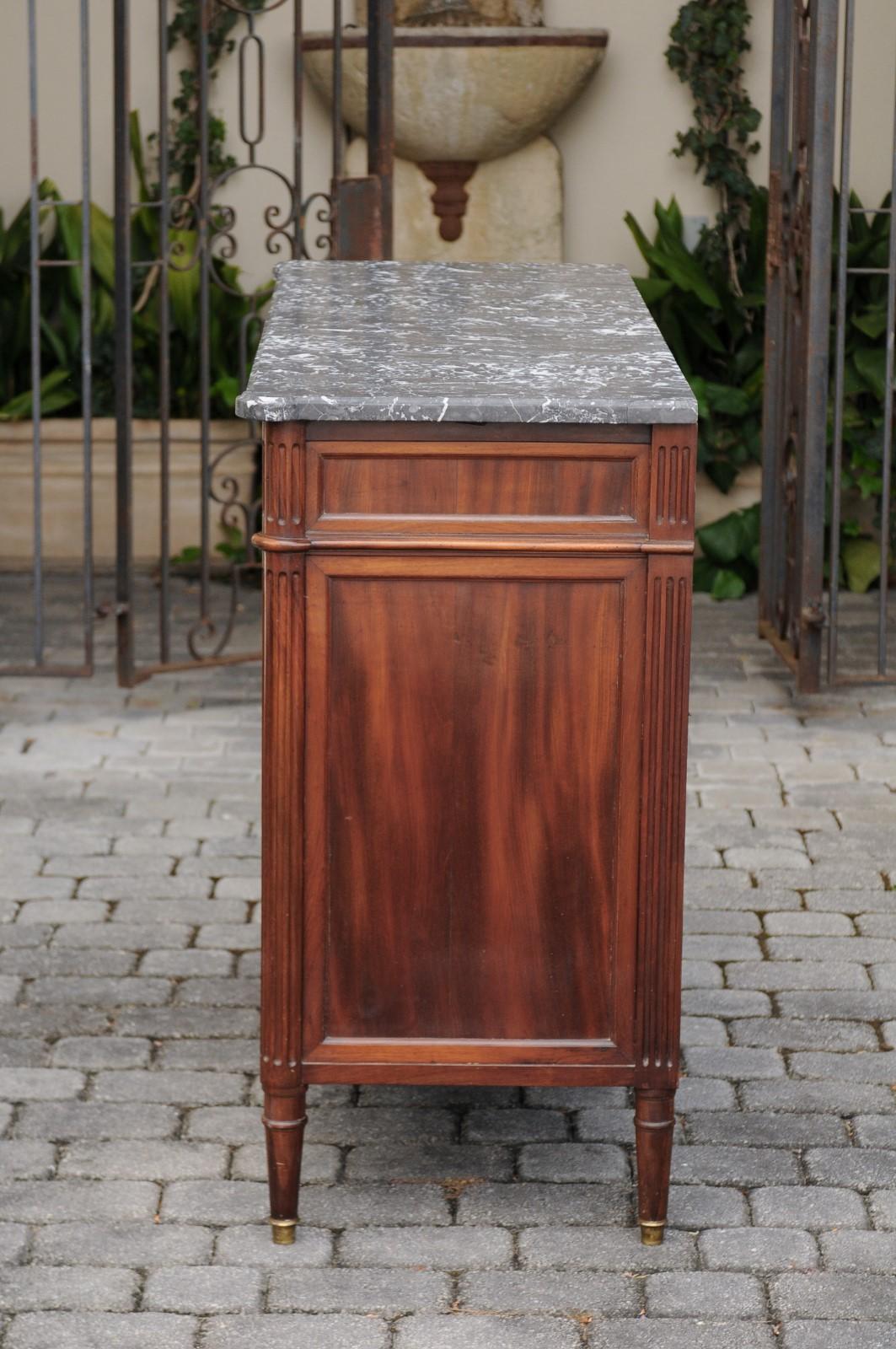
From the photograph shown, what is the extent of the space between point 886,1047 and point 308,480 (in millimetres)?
1628

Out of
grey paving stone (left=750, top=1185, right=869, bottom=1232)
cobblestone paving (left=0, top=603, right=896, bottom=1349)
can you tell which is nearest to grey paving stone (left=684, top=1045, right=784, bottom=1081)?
cobblestone paving (left=0, top=603, right=896, bottom=1349)

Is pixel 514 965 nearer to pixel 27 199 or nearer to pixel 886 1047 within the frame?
pixel 886 1047

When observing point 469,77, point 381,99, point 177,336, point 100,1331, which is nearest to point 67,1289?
point 100,1331

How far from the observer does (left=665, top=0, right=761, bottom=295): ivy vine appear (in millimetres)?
7848

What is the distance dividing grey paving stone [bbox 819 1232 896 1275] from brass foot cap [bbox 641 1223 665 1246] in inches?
9.4

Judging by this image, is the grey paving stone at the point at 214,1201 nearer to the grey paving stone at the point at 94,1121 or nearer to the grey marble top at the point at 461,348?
the grey paving stone at the point at 94,1121

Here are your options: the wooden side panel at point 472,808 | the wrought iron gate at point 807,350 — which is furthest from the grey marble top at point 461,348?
the wrought iron gate at point 807,350

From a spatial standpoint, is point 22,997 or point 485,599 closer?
point 485,599

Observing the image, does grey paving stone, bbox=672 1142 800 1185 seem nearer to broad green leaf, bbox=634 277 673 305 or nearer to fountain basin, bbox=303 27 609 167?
broad green leaf, bbox=634 277 673 305

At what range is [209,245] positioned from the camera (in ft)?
19.7

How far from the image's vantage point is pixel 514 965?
278cm

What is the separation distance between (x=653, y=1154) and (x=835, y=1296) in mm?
320

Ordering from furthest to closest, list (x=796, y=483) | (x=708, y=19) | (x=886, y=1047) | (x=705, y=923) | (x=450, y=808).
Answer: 1. (x=708, y=19)
2. (x=796, y=483)
3. (x=705, y=923)
4. (x=886, y=1047)
5. (x=450, y=808)

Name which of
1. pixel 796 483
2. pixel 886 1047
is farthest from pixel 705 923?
pixel 796 483
